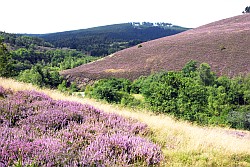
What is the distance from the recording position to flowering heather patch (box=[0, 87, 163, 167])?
3.68m

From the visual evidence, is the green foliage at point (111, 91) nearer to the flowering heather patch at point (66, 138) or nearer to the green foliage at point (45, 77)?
the green foliage at point (45, 77)

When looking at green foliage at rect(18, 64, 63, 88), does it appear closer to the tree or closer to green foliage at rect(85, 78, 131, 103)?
green foliage at rect(85, 78, 131, 103)

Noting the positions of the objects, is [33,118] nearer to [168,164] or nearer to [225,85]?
[168,164]

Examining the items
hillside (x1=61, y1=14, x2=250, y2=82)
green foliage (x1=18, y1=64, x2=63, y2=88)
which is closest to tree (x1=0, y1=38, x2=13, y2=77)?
hillside (x1=61, y1=14, x2=250, y2=82)

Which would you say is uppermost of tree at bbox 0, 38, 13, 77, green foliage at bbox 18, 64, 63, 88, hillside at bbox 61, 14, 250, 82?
tree at bbox 0, 38, 13, 77

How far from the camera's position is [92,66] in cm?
8956

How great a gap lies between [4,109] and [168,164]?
3616 millimetres

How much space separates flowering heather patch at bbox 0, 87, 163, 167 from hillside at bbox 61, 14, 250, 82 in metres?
65.2

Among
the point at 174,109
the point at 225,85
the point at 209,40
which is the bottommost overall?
the point at 225,85

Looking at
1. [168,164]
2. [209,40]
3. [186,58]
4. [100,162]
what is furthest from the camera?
[209,40]

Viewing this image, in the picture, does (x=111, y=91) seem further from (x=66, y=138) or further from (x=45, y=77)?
(x=66, y=138)

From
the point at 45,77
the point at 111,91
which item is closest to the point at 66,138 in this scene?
the point at 111,91

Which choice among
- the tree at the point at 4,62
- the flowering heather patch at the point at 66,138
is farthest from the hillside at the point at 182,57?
the flowering heather patch at the point at 66,138

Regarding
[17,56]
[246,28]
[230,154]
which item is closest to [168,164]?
[230,154]
